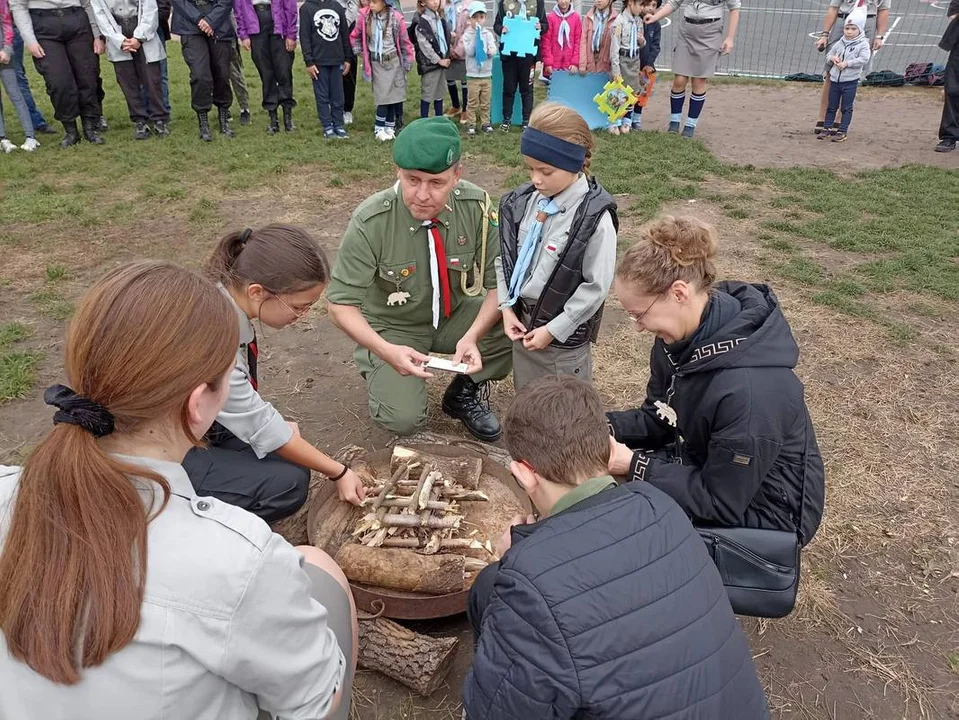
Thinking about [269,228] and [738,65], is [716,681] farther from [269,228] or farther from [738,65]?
[738,65]

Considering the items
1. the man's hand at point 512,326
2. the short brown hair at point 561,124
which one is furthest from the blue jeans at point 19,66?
the short brown hair at point 561,124

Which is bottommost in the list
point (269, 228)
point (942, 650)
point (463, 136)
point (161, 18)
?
point (942, 650)

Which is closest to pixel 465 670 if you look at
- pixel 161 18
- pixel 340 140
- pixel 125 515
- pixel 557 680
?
pixel 557 680

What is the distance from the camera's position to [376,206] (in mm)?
3689

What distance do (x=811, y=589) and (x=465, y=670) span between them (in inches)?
62.1

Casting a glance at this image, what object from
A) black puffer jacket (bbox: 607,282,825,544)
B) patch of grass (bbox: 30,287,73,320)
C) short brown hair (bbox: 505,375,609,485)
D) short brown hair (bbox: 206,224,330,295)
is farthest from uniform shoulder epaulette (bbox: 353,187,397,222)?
patch of grass (bbox: 30,287,73,320)

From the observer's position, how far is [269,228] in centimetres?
276

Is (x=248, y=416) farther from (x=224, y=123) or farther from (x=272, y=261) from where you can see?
(x=224, y=123)

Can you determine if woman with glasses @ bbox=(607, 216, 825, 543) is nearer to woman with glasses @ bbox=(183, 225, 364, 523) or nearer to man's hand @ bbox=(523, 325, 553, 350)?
man's hand @ bbox=(523, 325, 553, 350)

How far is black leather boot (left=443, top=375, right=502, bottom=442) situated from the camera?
162 inches

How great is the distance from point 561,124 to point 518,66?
677 centimetres

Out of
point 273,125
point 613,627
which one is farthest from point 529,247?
point 273,125

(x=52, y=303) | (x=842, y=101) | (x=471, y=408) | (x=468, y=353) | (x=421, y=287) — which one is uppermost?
(x=842, y=101)

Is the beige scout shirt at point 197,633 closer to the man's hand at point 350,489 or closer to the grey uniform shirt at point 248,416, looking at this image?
the grey uniform shirt at point 248,416
